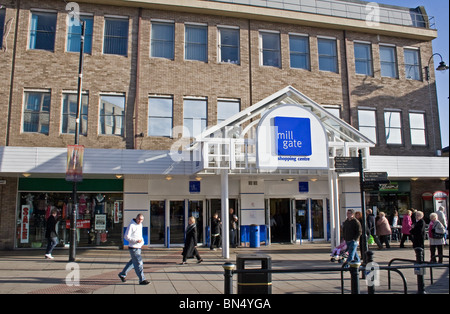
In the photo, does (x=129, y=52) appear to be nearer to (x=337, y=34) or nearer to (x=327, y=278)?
(x=337, y=34)

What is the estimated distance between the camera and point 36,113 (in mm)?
17500

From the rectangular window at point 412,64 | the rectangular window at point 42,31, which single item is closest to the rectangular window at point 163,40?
the rectangular window at point 42,31

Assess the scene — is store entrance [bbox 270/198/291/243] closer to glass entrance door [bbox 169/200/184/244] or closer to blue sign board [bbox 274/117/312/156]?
glass entrance door [bbox 169/200/184/244]

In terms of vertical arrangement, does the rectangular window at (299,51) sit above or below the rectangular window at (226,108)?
above

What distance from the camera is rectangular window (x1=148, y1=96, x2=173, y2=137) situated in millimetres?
18469

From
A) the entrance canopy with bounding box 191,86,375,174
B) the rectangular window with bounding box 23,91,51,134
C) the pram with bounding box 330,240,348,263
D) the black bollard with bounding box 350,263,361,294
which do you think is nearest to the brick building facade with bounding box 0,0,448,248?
the rectangular window with bounding box 23,91,51,134

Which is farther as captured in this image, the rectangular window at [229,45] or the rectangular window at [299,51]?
the rectangular window at [299,51]

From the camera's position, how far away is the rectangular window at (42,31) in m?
18.0

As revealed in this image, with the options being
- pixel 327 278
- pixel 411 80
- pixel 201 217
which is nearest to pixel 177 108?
pixel 201 217

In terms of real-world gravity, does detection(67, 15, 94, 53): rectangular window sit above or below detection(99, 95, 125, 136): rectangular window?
above

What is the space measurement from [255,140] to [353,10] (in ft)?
41.2

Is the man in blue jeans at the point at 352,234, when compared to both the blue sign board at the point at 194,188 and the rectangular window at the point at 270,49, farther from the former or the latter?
the rectangular window at the point at 270,49

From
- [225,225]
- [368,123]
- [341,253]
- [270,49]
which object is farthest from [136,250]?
[368,123]

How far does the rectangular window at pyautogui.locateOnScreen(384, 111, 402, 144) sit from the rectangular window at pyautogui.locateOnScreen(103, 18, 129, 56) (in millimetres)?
13744
